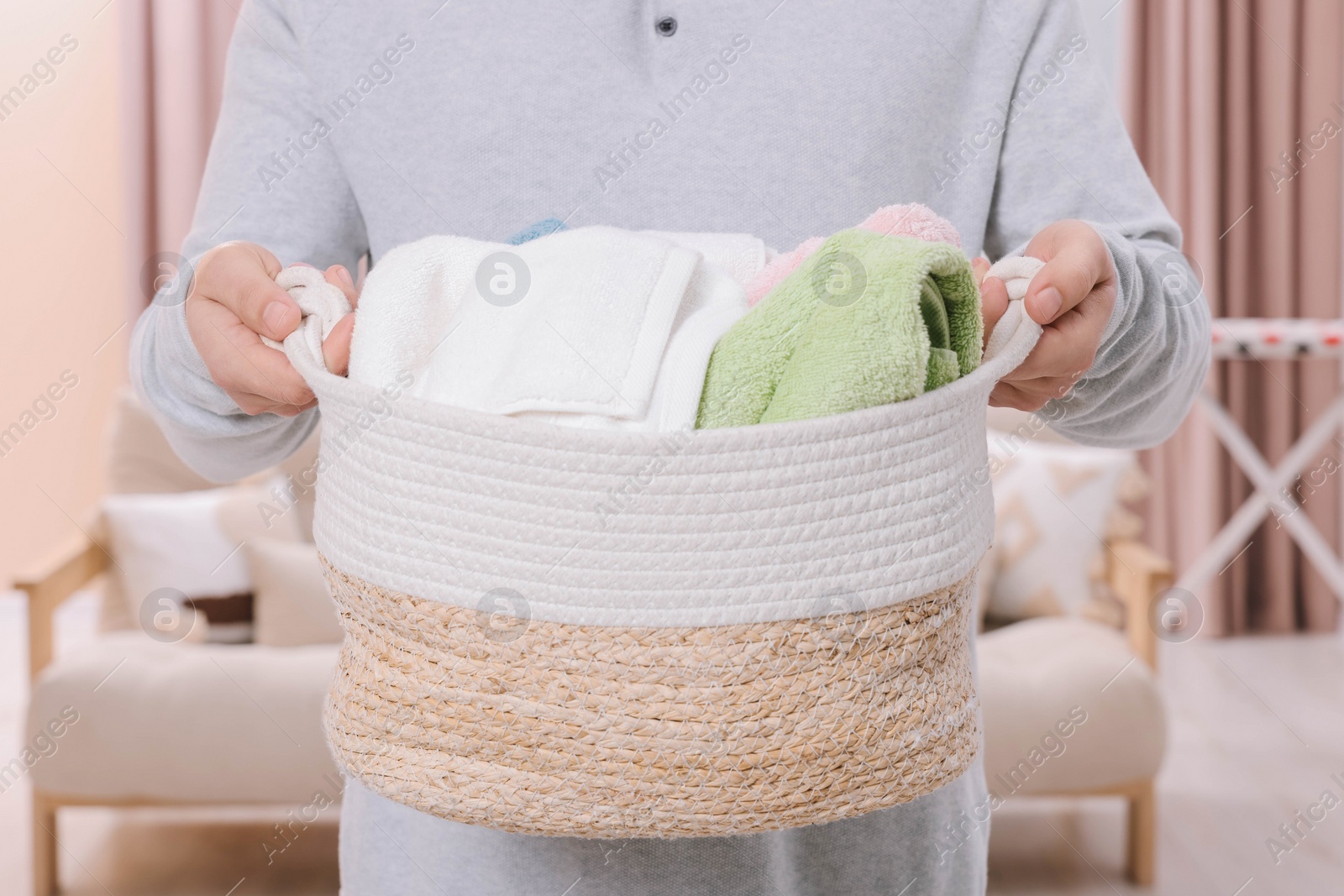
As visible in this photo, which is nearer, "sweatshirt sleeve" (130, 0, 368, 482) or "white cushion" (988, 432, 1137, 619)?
"sweatshirt sleeve" (130, 0, 368, 482)

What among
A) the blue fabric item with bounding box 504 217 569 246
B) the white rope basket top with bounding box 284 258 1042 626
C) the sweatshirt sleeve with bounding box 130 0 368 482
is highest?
the sweatshirt sleeve with bounding box 130 0 368 482

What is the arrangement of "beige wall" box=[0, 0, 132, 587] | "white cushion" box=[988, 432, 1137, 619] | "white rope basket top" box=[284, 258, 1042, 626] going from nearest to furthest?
"white rope basket top" box=[284, 258, 1042, 626], "white cushion" box=[988, 432, 1137, 619], "beige wall" box=[0, 0, 132, 587]

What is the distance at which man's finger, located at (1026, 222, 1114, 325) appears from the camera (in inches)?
19.8

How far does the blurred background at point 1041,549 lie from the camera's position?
5.96 ft

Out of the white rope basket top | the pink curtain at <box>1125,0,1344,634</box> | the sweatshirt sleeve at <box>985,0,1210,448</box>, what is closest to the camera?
the white rope basket top

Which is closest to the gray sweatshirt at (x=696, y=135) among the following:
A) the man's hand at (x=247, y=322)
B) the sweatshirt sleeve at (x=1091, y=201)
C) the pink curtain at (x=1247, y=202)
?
the sweatshirt sleeve at (x=1091, y=201)

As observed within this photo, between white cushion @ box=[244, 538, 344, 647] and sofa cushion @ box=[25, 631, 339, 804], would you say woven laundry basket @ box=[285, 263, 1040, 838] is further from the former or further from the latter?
white cushion @ box=[244, 538, 344, 647]

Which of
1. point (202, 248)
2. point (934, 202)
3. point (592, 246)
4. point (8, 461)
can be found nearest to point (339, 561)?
point (592, 246)

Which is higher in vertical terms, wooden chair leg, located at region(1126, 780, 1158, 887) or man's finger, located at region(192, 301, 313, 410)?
man's finger, located at region(192, 301, 313, 410)

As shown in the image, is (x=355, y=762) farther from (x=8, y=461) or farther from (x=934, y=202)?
(x=8, y=461)

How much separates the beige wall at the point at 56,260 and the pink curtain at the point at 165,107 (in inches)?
5.3

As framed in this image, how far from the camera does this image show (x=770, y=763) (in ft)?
1.42

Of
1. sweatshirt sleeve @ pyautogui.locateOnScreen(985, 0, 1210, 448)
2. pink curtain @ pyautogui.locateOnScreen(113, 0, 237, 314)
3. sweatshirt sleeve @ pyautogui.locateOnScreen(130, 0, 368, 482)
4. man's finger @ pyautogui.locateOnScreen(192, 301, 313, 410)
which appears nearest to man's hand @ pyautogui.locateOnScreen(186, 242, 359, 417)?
man's finger @ pyautogui.locateOnScreen(192, 301, 313, 410)

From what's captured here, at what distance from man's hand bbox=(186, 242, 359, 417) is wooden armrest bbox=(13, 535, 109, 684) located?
58.1 inches
